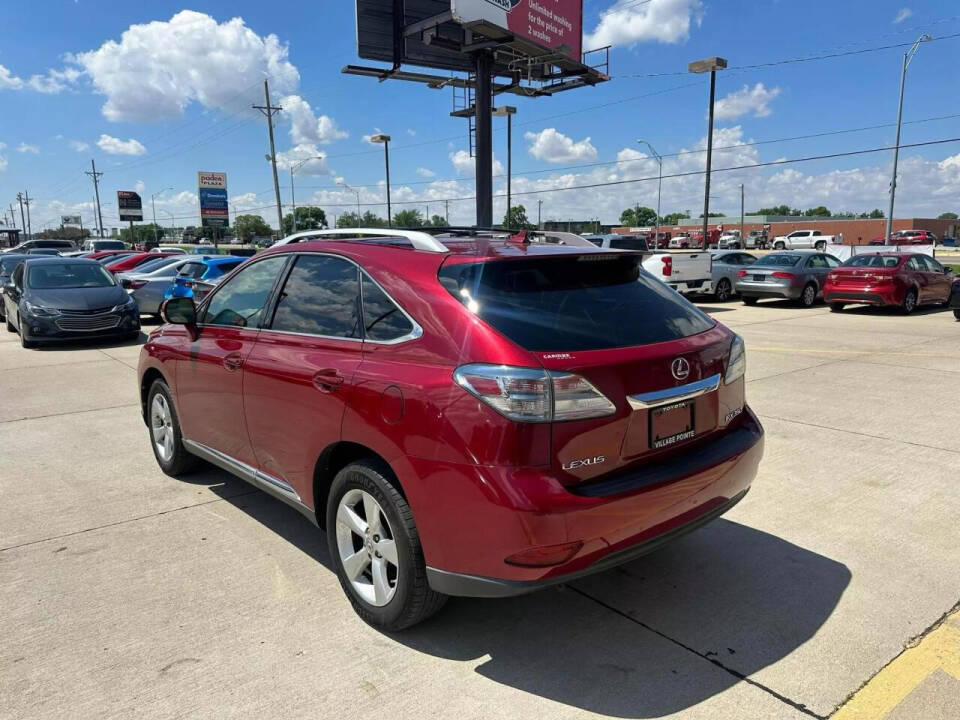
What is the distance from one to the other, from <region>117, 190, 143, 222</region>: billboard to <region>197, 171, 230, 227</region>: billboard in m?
19.3

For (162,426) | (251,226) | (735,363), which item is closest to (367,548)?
(735,363)

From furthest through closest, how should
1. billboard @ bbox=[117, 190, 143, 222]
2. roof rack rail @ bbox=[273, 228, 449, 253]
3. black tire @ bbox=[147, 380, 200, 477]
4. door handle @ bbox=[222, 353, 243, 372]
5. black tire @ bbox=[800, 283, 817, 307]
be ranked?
billboard @ bbox=[117, 190, 143, 222]
black tire @ bbox=[800, 283, 817, 307]
black tire @ bbox=[147, 380, 200, 477]
door handle @ bbox=[222, 353, 243, 372]
roof rack rail @ bbox=[273, 228, 449, 253]

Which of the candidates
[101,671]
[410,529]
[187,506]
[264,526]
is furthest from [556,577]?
[187,506]

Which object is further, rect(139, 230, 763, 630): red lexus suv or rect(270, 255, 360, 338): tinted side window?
rect(270, 255, 360, 338): tinted side window

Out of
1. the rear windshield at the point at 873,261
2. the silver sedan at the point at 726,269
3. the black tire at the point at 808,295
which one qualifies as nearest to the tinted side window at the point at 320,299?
the rear windshield at the point at 873,261

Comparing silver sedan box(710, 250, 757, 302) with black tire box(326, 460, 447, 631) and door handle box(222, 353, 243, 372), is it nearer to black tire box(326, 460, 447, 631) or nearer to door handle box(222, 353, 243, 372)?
door handle box(222, 353, 243, 372)

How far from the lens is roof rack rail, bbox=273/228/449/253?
3.17 metres

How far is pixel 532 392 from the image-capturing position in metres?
2.47

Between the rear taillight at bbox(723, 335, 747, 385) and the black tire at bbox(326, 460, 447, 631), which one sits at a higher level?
the rear taillight at bbox(723, 335, 747, 385)

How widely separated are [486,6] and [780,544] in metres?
24.0

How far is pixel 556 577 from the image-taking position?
254 cm

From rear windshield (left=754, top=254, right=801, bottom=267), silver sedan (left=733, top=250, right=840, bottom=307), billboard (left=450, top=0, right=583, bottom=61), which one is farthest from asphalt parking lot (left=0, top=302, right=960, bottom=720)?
billboard (left=450, top=0, right=583, bottom=61)

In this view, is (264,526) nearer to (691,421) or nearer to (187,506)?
(187,506)

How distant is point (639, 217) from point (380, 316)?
167 metres
